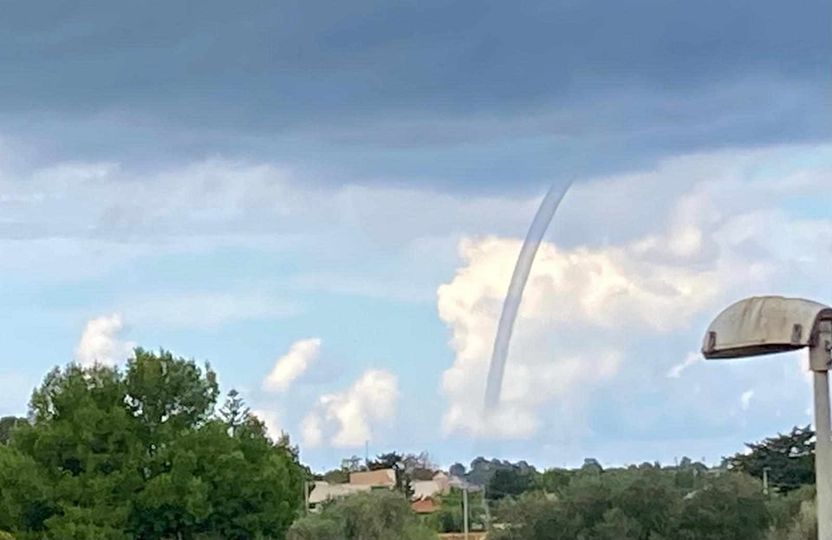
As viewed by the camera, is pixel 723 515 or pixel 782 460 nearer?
pixel 723 515

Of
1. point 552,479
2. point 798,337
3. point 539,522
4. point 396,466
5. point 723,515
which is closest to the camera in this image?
point 798,337

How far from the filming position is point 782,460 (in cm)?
5588

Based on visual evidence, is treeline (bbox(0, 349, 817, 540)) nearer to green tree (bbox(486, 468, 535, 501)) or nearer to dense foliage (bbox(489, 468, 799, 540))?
dense foliage (bbox(489, 468, 799, 540))

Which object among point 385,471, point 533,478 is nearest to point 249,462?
point 533,478

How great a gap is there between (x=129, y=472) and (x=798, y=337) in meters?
33.4

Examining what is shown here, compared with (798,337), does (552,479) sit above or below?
above

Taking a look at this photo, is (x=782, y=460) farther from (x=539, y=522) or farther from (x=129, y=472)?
(x=129, y=472)

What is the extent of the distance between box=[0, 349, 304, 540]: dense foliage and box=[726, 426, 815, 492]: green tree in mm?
19477

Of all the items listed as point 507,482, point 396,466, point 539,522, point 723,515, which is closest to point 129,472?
point 539,522

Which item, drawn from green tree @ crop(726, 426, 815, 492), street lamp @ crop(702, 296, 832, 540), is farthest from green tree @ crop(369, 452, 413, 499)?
street lamp @ crop(702, 296, 832, 540)

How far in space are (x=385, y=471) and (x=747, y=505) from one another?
6654 cm

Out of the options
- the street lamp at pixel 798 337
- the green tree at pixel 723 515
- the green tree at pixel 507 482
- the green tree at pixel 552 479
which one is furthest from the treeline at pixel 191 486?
the street lamp at pixel 798 337

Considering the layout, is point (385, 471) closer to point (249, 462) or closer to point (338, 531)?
point (338, 531)

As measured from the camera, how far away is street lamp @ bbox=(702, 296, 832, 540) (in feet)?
16.7
